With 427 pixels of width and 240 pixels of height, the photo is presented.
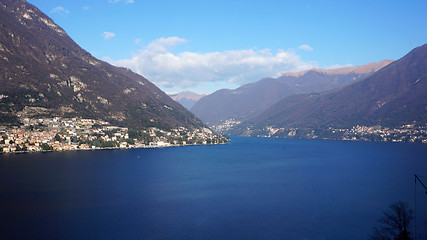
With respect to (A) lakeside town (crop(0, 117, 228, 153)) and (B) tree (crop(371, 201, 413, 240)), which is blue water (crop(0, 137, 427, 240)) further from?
(A) lakeside town (crop(0, 117, 228, 153))

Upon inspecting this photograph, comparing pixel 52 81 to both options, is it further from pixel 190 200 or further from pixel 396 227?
pixel 396 227

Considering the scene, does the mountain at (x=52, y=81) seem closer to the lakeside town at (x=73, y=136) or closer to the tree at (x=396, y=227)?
the lakeside town at (x=73, y=136)

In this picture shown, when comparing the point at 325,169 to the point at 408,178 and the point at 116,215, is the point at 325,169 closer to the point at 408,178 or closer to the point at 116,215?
the point at 408,178

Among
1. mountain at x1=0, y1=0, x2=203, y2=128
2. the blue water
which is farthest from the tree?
mountain at x1=0, y1=0, x2=203, y2=128

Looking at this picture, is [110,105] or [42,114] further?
[110,105]

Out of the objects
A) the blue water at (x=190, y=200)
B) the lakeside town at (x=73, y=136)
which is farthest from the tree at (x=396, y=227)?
the lakeside town at (x=73, y=136)

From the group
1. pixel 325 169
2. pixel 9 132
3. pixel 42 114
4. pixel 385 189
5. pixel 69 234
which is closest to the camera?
pixel 69 234

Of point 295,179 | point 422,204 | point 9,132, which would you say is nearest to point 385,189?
point 422,204
